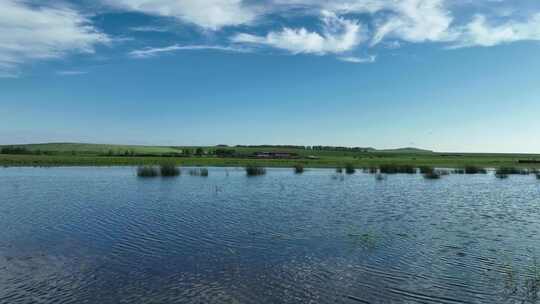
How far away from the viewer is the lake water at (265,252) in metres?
10.0

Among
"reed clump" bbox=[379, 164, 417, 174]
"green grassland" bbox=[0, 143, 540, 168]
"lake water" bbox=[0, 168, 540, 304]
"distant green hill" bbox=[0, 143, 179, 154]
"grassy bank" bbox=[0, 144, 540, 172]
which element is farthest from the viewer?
"distant green hill" bbox=[0, 143, 179, 154]

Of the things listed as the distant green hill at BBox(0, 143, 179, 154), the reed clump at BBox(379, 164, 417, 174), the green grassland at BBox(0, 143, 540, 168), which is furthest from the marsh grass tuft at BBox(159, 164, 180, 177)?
the distant green hill at BBox(0, 143, 179, 154)

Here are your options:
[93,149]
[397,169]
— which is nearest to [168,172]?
[397,169]

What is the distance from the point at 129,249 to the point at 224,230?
4.32 metres

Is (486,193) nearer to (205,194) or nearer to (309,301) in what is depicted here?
(205,194)

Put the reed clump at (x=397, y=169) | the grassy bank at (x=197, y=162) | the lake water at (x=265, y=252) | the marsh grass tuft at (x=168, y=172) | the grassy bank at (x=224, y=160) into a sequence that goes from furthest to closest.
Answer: the grassy bank at (x=224, y=160), the grassy bank at (x=197, y=162), the reed clump at (x=397, y=169), the marsh grass tuft at (x=168, y=172), the lake water at (x=265, y=252)

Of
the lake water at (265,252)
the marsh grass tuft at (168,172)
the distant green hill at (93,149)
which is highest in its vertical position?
the distant green hill at (93,149)

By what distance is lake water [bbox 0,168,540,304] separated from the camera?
10039 millimetres

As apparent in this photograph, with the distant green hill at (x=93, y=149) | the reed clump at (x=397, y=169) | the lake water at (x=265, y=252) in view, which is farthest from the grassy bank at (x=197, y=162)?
the lake water at (x=265, y=252)

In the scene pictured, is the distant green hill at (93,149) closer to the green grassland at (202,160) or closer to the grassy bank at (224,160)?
the green grassland at (202,160)

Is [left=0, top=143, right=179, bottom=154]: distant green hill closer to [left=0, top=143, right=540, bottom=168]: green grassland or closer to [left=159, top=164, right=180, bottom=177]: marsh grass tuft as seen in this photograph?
[left=0, top=143, right=540, bottom=168]: green grassland

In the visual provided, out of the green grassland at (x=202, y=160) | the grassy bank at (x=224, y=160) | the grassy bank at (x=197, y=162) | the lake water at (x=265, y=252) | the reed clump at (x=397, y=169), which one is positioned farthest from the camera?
the green grassland at (x=202, y=160)

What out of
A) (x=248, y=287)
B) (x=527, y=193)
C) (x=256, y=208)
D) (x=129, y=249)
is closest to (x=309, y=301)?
(x=248, y=287)

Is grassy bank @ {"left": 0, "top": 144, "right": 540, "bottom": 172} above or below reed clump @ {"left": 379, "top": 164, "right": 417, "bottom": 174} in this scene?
above
